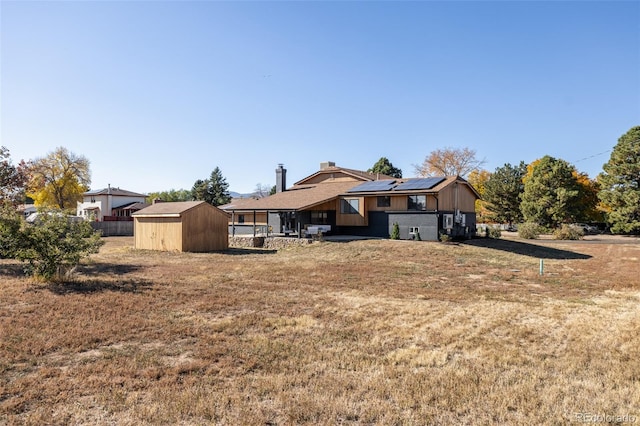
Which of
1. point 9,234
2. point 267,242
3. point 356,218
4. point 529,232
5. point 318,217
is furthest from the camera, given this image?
point 529,232

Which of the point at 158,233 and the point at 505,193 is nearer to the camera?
the point at 158,233

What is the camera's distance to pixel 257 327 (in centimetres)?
860

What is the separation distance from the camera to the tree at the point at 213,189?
70.1m

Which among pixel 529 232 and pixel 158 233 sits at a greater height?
pixel 158 233

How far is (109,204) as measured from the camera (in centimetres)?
6356

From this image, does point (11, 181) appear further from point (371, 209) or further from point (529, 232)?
point (529, 232)

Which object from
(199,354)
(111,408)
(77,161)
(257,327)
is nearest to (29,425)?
(111,408)

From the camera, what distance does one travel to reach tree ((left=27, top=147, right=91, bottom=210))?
55.7 m

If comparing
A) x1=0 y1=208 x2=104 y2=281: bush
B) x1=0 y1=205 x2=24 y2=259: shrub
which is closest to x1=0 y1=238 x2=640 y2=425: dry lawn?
x1=0 y1=208 x2=104 y2=281: bush

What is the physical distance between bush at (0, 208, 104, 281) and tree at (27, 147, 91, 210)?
49245 mm

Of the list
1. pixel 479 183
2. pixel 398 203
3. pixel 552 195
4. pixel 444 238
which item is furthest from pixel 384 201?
pixel 479 183

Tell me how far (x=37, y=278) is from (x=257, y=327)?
32.2 ft

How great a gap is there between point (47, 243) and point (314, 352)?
11.4 m

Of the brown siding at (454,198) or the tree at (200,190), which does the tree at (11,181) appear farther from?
the tree at (200,190)
